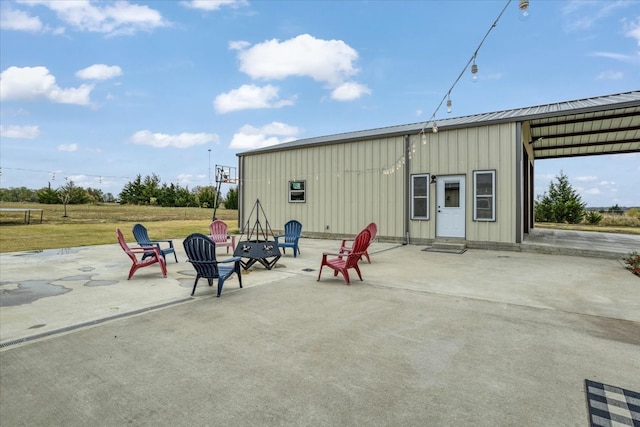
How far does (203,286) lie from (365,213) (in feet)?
23.6

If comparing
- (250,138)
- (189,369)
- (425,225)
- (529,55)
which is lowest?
(189,369)

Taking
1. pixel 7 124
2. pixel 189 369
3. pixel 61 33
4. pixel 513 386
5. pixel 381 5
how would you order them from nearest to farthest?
pixel 513 386
pixel 189 369
pixel 381 5
pixel 61 33
pixel 7 124

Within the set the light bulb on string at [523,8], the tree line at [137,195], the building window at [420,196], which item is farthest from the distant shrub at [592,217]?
the tree line at [137,195]

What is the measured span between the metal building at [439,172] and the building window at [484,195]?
3 centimetres

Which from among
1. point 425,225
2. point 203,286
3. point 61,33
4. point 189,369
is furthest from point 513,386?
point 61,33

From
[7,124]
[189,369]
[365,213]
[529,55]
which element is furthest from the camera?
[7,124]

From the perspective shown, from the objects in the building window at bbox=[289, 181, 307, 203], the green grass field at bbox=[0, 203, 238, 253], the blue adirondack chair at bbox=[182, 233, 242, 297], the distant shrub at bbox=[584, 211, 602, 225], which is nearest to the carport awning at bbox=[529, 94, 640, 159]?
the distant shrub at bbox=[584, 211, 602, 225]

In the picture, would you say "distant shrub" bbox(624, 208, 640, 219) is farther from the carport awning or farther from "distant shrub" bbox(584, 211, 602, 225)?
the carport awning

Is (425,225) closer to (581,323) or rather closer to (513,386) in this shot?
(581,323)

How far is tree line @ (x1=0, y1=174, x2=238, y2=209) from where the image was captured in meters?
40.8

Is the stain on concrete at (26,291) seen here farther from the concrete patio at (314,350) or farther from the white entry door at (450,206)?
the white entry door at (450,206)

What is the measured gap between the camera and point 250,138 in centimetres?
2348

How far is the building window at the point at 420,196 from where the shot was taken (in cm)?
1011

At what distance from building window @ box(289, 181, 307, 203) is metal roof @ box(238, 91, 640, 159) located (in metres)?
1.49
